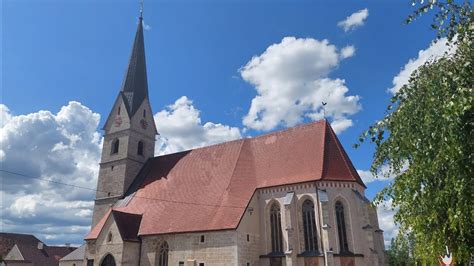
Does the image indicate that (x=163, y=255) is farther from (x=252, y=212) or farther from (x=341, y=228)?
(x=341, y=228)

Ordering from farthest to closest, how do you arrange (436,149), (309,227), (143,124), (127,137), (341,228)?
(143,124) → (127,137) → (309,227) → (341,228) → (436,149)

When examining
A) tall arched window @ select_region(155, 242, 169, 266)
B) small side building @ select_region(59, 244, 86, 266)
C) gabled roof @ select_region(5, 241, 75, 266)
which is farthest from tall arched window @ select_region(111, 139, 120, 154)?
gabled roof @ select_region(5, 241, 75, 266)

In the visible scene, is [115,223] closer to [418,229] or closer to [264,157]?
[264,157]

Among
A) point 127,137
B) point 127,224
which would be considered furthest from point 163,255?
point 127,137

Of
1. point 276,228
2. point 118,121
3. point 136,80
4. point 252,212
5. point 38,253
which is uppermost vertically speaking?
point 136,80

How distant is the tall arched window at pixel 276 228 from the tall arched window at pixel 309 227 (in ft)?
5.64

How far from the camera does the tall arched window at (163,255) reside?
24766 mm

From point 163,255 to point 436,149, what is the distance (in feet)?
72.3

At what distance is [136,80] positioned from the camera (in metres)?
37.7

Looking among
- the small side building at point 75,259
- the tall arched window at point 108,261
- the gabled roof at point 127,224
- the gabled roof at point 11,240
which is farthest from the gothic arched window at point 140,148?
the gabled roof at point 11,240

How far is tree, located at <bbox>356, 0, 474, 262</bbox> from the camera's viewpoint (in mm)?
5949

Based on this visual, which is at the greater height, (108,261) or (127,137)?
(127,137)

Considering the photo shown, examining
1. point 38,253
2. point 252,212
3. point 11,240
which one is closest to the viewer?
point 252,212

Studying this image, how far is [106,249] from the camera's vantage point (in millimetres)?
25344
